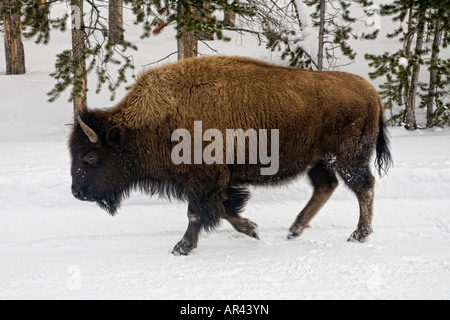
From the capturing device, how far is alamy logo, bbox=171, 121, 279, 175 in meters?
4.70

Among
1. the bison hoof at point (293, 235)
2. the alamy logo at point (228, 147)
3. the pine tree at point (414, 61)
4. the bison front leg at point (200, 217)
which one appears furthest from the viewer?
the pine tree at point (414, 61)

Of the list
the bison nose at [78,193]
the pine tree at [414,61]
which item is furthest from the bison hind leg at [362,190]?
the pine tree at [414,61]

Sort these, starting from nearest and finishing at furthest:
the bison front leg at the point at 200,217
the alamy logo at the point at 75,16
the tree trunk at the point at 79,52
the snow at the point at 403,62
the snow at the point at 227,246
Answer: the snow at the point at 227,246
the bison front leg at the point at 200,217
the alamy logo at the point at 75,16
the tree trunk at the point at 79,52
the snow at the point at 403,62

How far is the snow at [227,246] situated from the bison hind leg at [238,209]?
0.14m

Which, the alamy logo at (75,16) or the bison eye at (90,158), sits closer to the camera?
the bison eye at (90,158)

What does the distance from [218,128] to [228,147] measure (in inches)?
8.5

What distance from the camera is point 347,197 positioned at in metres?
6.45

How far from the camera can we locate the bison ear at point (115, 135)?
4.73 m

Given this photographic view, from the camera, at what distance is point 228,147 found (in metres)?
4.81

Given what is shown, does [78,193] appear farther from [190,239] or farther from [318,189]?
[318,189]

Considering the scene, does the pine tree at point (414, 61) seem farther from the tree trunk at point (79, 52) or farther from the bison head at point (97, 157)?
the bison head at point (97, 157)

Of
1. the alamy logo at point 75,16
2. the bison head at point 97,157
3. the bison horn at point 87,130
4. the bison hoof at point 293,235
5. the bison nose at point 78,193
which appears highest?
the alamy logo at point 75,16

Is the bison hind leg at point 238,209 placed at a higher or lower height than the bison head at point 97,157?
lower
